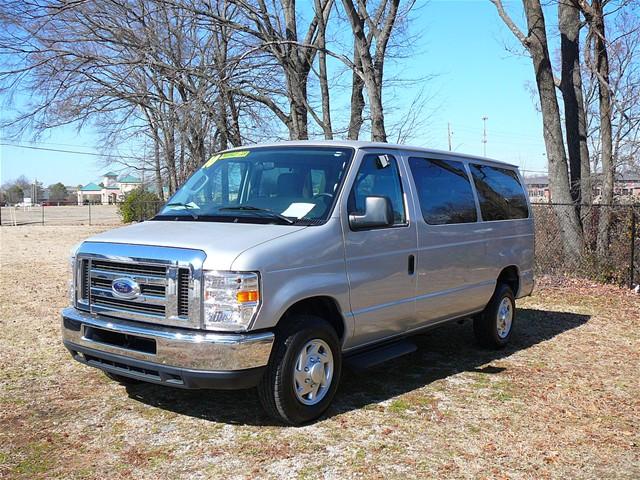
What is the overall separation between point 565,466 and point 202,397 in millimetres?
2904

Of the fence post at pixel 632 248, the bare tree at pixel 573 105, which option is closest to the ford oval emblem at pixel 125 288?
the fence post at pixel 632 248

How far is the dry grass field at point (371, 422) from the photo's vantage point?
4.11m

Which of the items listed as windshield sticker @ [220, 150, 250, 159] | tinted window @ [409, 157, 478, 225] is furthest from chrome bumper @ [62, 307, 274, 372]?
tinted window @ [409, 157, 478, 225]

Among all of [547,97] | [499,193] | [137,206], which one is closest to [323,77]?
[547,97]

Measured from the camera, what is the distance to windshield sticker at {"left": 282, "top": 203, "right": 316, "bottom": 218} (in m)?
4.93

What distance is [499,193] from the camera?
742cm

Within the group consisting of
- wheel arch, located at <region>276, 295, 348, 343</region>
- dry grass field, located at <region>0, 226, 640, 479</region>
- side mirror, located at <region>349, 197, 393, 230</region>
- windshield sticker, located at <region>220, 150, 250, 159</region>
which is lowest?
dry grass field, located at <region>0, 226, 640, 479</region>

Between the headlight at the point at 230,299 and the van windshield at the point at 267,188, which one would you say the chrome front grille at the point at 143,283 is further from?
the van windshield at the point at 267,188

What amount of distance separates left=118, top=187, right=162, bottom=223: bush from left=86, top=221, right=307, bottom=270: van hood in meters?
28.3

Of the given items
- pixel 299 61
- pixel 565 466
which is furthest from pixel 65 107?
pixel 565 466

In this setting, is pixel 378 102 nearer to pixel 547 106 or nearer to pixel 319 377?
pixel 547 106

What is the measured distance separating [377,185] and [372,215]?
58cm

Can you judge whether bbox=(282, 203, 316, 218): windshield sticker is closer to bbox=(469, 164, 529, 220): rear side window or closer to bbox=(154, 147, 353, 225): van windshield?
bbox=(154, 147, 353, 225): van windshield

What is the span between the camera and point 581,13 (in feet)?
48.8
